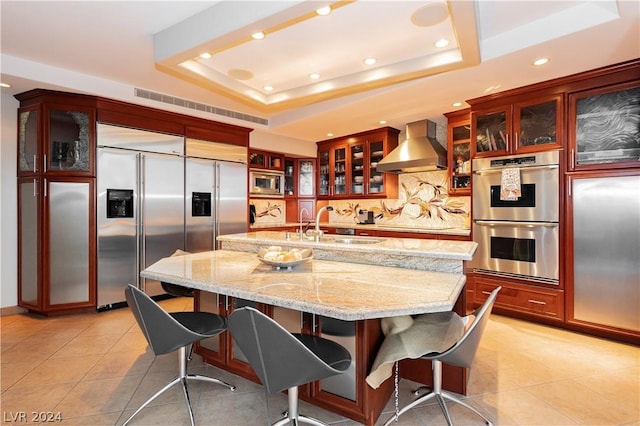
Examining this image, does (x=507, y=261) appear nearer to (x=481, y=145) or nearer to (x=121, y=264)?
(x=481, y=145)

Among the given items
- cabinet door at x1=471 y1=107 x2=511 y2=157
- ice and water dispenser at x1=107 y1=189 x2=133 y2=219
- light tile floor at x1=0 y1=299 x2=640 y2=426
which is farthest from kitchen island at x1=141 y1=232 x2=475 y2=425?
cabinet door at x1=471 y1=107 x2=511 y2=157

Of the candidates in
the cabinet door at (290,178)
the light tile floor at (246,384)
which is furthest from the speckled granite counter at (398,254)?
the cabinet door at (290,178)

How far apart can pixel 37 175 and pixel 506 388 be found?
15.7 ft

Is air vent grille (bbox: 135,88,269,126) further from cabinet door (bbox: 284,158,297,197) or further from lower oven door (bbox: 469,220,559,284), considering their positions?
lower oven door (bbox: 469,220,559,284)

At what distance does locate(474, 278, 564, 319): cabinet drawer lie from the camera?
3.26m

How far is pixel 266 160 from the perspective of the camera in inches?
231

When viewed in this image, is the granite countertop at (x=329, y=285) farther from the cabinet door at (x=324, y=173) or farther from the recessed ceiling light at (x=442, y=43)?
the cabinet door at (x=324, y=173)

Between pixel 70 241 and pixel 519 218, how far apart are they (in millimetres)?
4874

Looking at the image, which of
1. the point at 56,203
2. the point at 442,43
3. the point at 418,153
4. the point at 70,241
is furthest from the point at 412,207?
the point at 56,203

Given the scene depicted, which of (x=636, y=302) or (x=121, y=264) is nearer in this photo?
(x=636, y=302)

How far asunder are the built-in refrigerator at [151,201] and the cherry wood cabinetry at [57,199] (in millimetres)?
124

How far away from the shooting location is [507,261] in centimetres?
354

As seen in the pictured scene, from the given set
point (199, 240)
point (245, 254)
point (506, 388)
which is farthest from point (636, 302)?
point (199, 240)

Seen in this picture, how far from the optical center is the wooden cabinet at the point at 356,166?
5273mm
